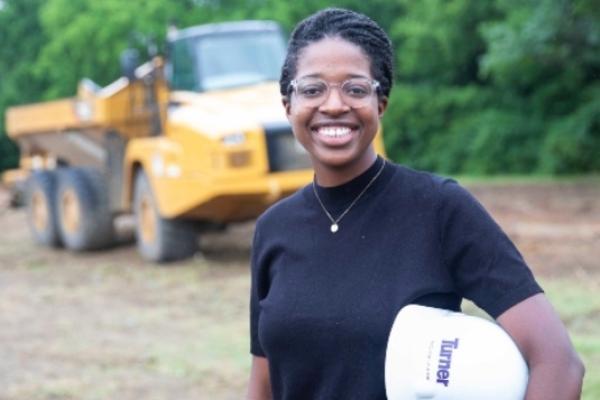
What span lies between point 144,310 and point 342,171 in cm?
813

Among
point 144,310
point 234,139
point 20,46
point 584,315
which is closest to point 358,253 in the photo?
point 584,315

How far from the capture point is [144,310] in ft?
34.6

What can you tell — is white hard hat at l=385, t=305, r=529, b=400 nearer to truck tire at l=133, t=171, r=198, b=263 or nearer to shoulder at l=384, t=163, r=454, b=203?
shoulder at l=384, t=163, r=454, b=203

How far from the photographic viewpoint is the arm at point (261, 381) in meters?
2.79

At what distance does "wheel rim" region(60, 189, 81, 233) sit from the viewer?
49.5 feet

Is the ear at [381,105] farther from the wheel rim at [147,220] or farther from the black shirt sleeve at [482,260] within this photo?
the wheel rim at [147,220]

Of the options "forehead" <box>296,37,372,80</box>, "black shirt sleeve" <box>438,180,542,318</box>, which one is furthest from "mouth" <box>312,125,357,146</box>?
"black shirt sleeve" <box>438,180,542,318</box>

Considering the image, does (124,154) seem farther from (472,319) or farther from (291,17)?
(291,17)

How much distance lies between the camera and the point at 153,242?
13.4 m

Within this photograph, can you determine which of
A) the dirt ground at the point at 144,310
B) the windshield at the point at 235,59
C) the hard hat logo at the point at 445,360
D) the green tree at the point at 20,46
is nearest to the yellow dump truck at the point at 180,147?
the windshield at the point at 235,59

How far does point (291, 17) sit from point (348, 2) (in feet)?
10.1

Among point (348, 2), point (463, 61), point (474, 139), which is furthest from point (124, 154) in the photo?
point (348, 2)

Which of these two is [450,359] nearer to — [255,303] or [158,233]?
[255,303]

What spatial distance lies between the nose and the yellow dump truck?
30.3 feet
